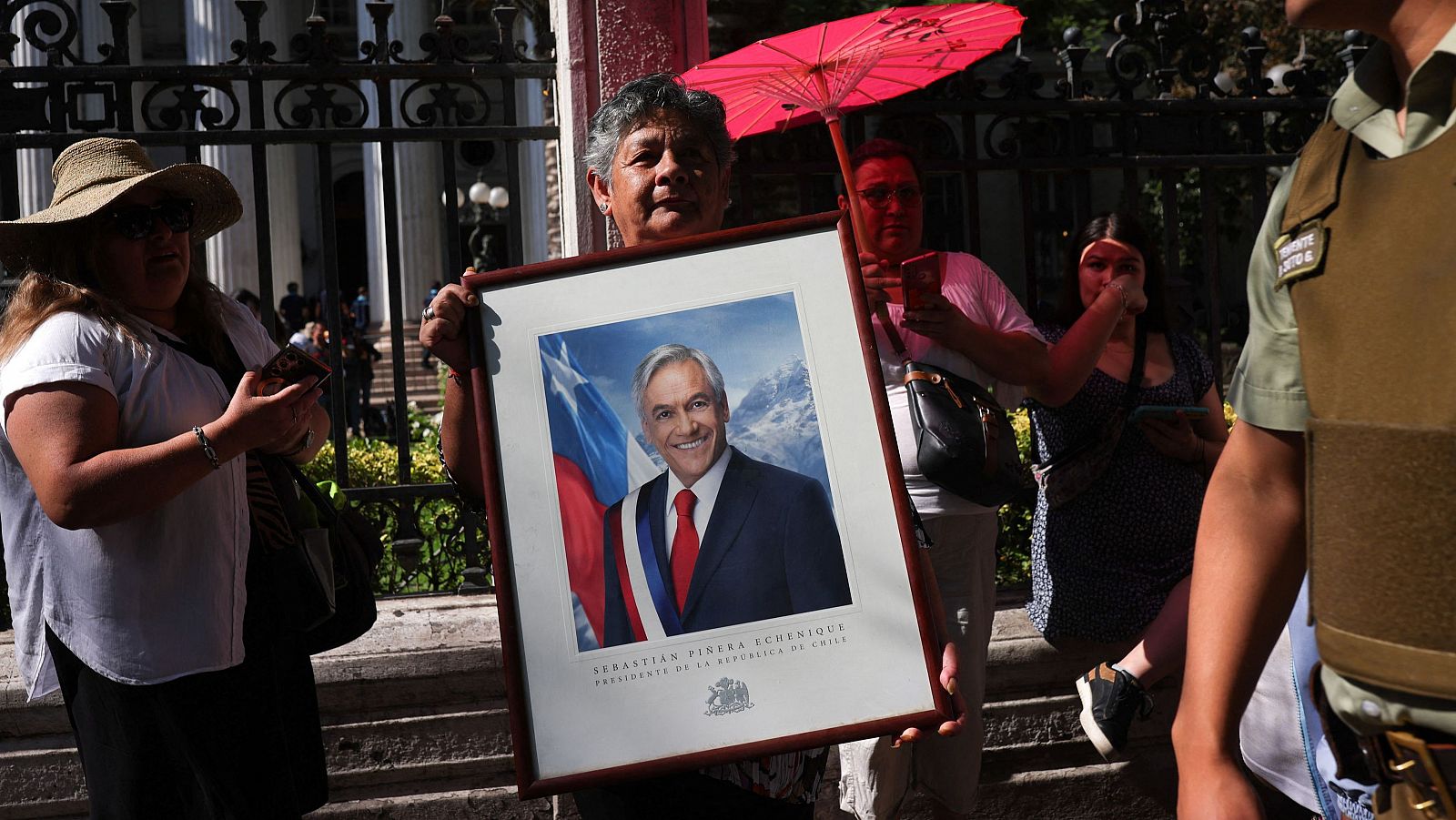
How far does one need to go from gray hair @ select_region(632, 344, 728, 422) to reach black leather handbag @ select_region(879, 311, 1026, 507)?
1.21 meters

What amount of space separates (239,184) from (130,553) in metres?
18.0

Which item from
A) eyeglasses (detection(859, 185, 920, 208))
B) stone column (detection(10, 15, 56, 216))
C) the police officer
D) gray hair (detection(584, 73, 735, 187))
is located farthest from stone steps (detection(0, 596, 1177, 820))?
stone column (detection(10, 15, 56, 216))

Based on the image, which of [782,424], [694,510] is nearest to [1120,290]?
[782,424]

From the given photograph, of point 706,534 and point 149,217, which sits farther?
point 149,217

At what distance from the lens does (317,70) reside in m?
4.40

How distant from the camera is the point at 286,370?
2.60 m

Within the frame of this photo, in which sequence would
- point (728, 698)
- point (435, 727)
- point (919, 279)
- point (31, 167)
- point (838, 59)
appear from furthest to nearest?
point (31, 167) → point (435, 727) → point (838, 59) → point (919, 279) → point (728, 698)

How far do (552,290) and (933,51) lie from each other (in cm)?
196

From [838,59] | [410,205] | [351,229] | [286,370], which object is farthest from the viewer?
[351,229]

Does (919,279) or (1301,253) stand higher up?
(919,279)

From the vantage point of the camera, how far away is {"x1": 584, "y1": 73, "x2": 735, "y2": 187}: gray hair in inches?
97.1

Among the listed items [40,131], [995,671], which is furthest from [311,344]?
[995,671]

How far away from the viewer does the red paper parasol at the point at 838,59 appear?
3.57 meters

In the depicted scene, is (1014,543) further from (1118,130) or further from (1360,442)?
(1360,442)
